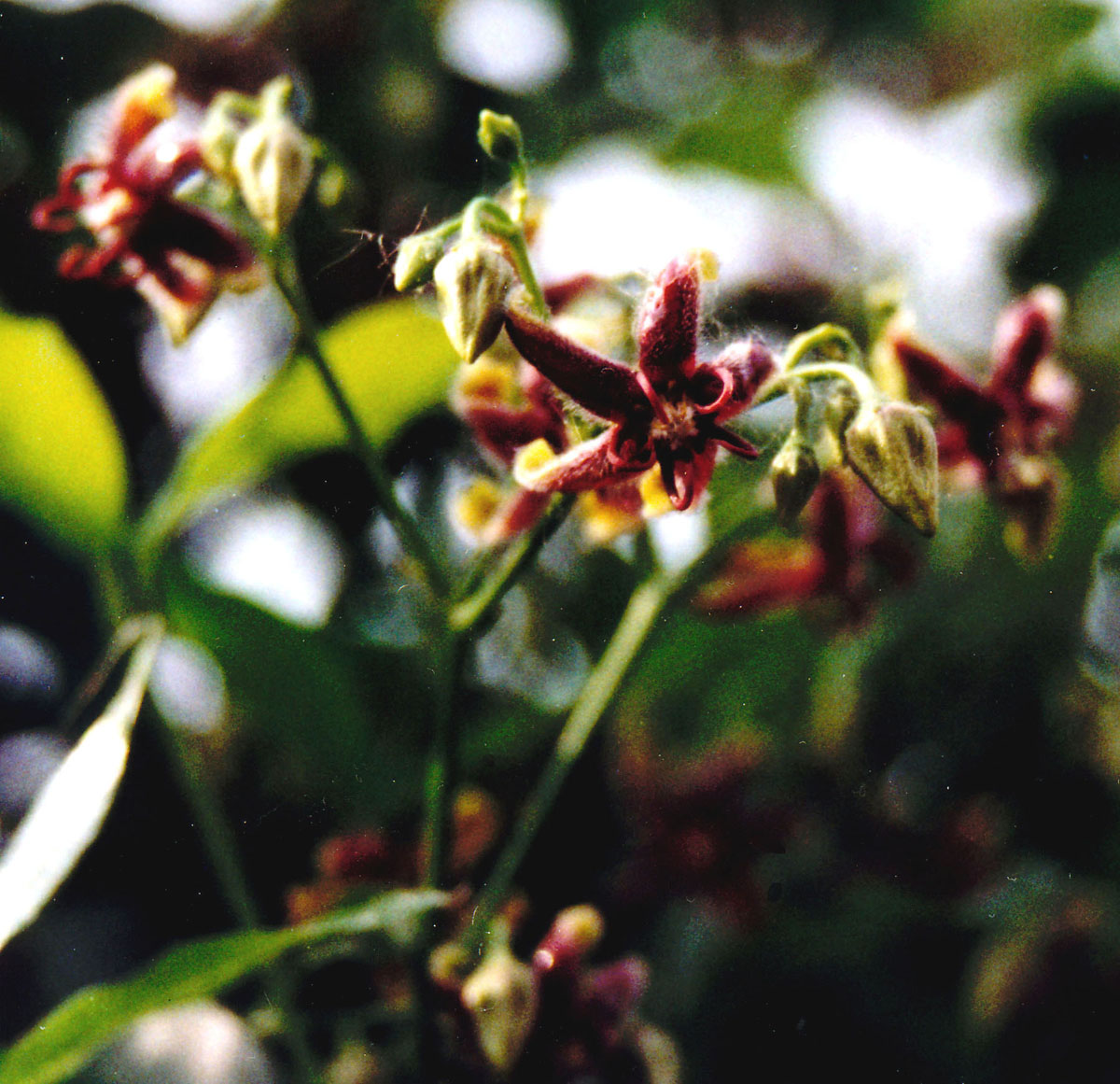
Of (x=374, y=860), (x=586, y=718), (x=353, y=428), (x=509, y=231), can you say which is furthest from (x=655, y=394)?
(x=374, y=860)

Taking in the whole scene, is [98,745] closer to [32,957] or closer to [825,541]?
[825,541]

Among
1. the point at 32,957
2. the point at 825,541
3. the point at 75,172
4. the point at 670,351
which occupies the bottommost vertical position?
the point at 32,957

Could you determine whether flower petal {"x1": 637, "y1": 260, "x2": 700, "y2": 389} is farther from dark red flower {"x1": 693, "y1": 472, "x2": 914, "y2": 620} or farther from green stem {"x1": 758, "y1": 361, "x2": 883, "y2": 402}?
dark red flower {"x1": 693, "y1": 472, "x2": 914, "y2": 620}

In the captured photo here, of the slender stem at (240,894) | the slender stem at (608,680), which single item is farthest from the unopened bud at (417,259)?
the slender stem at (240,894)

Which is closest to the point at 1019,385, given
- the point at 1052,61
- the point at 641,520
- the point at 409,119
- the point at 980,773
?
the point at 641,520

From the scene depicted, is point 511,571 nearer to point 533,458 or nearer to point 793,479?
point 533,458

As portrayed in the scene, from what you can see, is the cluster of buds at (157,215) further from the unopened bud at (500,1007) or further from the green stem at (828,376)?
the unopened bud at (500,1007)
